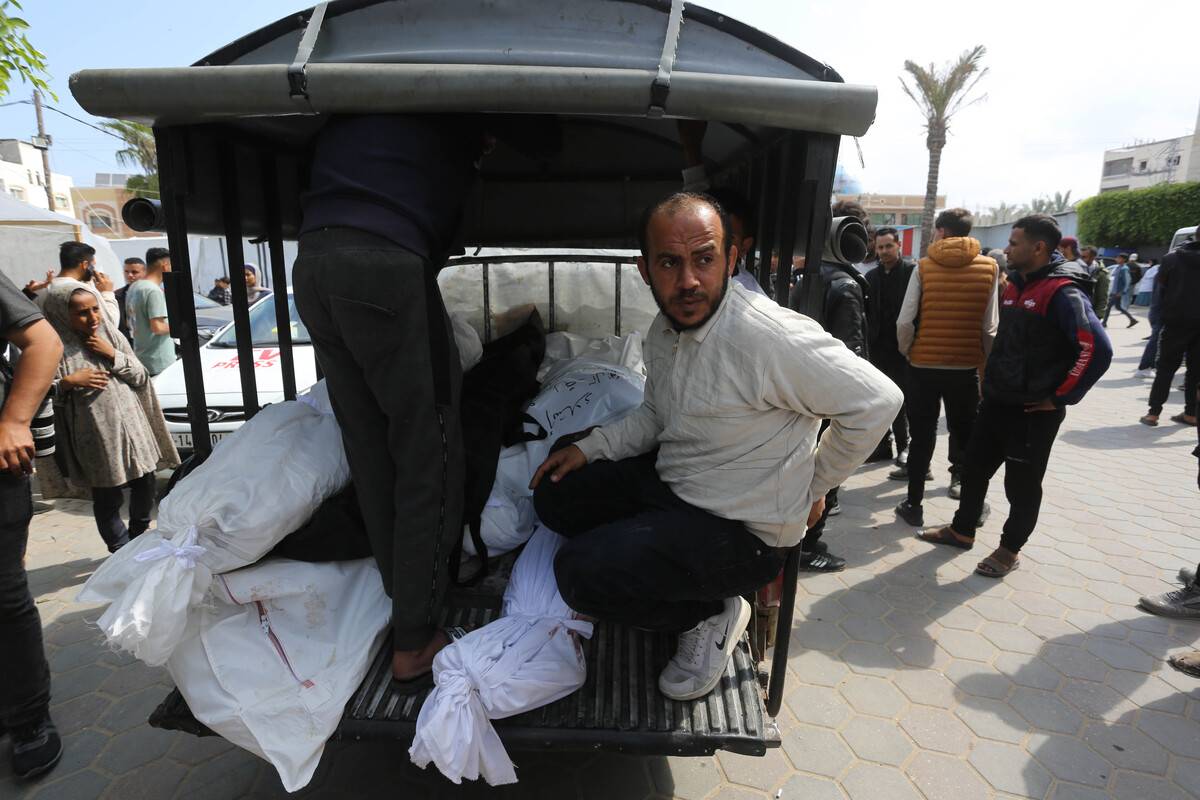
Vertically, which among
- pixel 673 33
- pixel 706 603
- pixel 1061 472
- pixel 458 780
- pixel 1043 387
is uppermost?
pixel 673 33

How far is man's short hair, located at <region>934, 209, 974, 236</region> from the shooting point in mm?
4613

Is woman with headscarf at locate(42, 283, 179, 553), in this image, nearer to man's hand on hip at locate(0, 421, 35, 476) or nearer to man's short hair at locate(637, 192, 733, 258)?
man's hand on hip at locate(0, 421, 35, 476)

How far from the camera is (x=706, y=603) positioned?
7.09 feet

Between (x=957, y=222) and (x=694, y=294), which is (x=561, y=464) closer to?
(x=694, y=294)

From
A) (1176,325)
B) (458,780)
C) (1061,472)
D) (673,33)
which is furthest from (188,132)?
(1176,325)

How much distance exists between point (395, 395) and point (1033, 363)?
336cm

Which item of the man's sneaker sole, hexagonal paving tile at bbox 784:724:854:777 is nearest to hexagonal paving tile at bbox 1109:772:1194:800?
hexagonal paving tile at bbox 784:724:854:777

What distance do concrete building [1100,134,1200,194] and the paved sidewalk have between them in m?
57.7

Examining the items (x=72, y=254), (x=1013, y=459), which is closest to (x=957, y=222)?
(x=1013, y=459)

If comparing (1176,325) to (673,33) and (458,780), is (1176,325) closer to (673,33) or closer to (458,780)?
(673,33)

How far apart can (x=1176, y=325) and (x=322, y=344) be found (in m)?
8.15

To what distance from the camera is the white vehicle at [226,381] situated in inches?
193

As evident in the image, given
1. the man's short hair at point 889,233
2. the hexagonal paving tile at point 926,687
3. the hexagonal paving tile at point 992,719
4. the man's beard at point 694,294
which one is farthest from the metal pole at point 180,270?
the man's short hair at point 889,233

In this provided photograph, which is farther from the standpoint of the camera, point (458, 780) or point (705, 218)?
point (705, 218)
